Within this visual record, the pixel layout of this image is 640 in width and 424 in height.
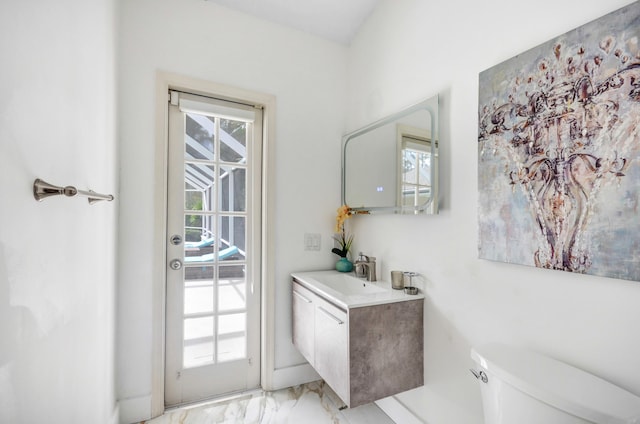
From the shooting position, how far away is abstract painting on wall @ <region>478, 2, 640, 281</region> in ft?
3.05

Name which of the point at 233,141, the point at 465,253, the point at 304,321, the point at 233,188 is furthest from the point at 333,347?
the point at 233,141

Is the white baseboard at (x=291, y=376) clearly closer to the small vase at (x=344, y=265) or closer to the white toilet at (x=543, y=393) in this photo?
the small vase at (x=344, y=265)

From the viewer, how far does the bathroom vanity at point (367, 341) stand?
4.88ft

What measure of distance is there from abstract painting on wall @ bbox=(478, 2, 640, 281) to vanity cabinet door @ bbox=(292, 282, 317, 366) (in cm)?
104

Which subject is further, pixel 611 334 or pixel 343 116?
pixel 343 116

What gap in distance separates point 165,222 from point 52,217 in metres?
1.06

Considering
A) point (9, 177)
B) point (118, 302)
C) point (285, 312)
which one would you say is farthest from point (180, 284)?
point (9, 177)

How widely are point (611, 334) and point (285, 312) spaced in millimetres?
1751

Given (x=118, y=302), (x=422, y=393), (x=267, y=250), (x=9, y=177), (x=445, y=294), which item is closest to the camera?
(x=9, y=177)

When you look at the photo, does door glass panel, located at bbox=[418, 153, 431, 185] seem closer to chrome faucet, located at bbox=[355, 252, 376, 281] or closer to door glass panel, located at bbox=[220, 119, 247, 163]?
chrome faucet, located at bbox=[355, 252, 376, 281]

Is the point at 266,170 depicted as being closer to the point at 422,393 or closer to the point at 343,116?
the point at 343,116

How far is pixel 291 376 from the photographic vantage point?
7.29 feet

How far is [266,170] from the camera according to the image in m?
2.19

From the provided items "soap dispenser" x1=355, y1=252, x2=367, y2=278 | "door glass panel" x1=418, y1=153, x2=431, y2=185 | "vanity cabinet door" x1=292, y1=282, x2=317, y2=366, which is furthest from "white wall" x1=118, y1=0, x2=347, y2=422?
"door glass panel" x1=418, y1=153, x2=431, y2=185
